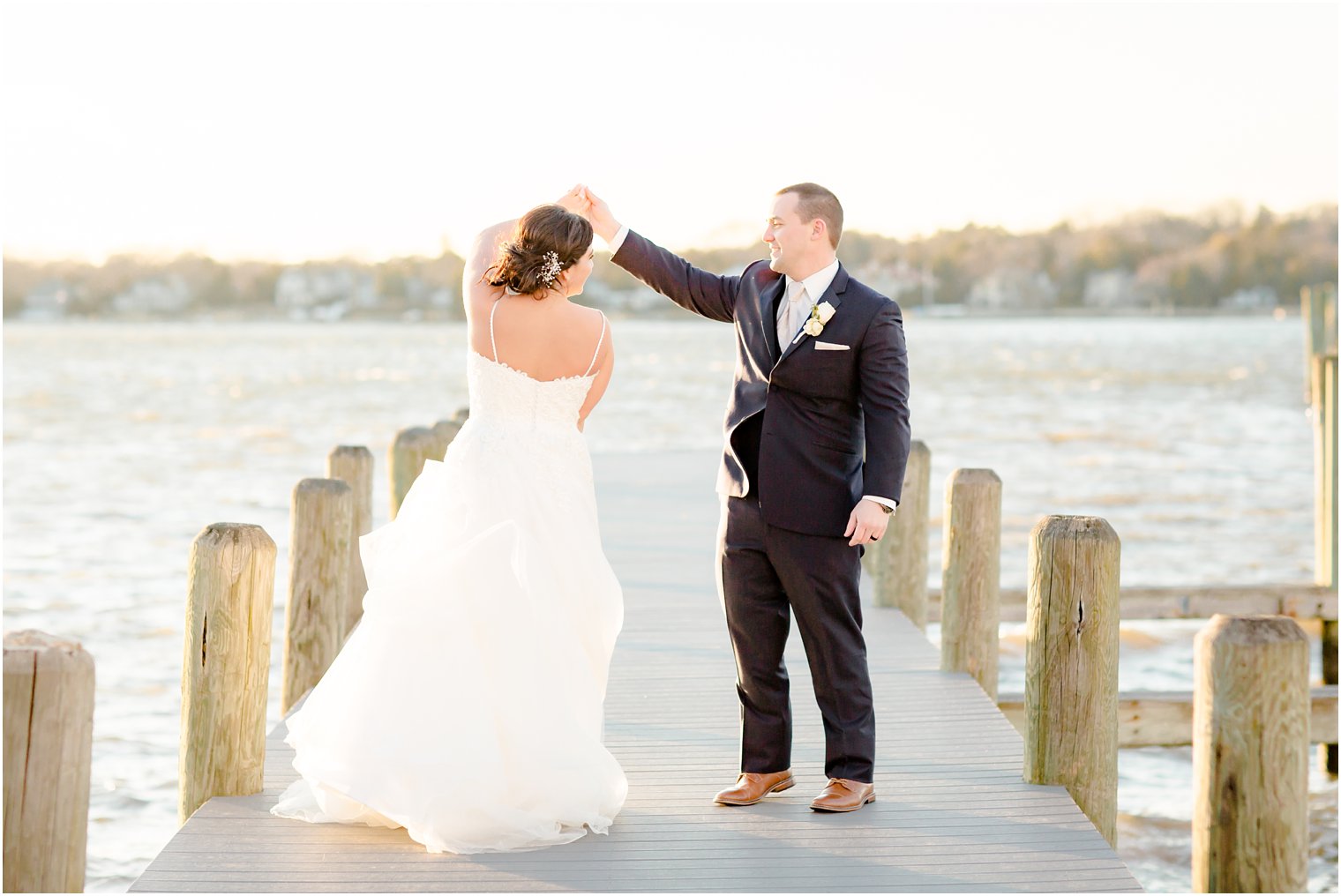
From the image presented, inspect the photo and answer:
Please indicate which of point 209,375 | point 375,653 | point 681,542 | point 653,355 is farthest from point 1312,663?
point 653,355

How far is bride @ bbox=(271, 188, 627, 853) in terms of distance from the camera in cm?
420

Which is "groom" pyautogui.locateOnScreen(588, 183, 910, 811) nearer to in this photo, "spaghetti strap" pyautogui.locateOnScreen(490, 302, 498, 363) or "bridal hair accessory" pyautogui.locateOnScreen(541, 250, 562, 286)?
"bridal hair accessory" pyautogui.locateOnScreen(541, 250, 562, 286)

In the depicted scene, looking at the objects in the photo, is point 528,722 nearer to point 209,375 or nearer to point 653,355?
point 209,375

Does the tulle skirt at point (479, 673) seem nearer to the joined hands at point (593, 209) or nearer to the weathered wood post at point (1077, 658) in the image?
the joined hands at point (593, 209)

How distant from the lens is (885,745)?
5406mm

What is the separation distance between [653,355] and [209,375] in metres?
28.6

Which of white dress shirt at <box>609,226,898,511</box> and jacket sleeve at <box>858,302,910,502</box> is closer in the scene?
jacket sleeve at <box>858,302,910,502</box>

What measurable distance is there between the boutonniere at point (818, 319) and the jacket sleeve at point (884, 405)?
13cm

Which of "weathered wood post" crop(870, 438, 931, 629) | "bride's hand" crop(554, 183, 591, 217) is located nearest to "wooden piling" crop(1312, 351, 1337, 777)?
"weathered wood post" crop(870, 438, 931, 629)

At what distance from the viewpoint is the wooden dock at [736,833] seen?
3965mm

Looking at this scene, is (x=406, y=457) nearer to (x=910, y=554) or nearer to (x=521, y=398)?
(x=910, y=554)

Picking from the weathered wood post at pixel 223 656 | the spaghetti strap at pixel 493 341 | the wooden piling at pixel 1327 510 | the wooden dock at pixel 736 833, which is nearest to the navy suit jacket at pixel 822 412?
the spaghetti strap at pixel 493 341

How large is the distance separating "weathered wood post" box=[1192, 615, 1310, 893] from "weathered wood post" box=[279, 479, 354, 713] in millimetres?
4224

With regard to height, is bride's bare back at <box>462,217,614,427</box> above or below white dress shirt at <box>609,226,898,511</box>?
below
